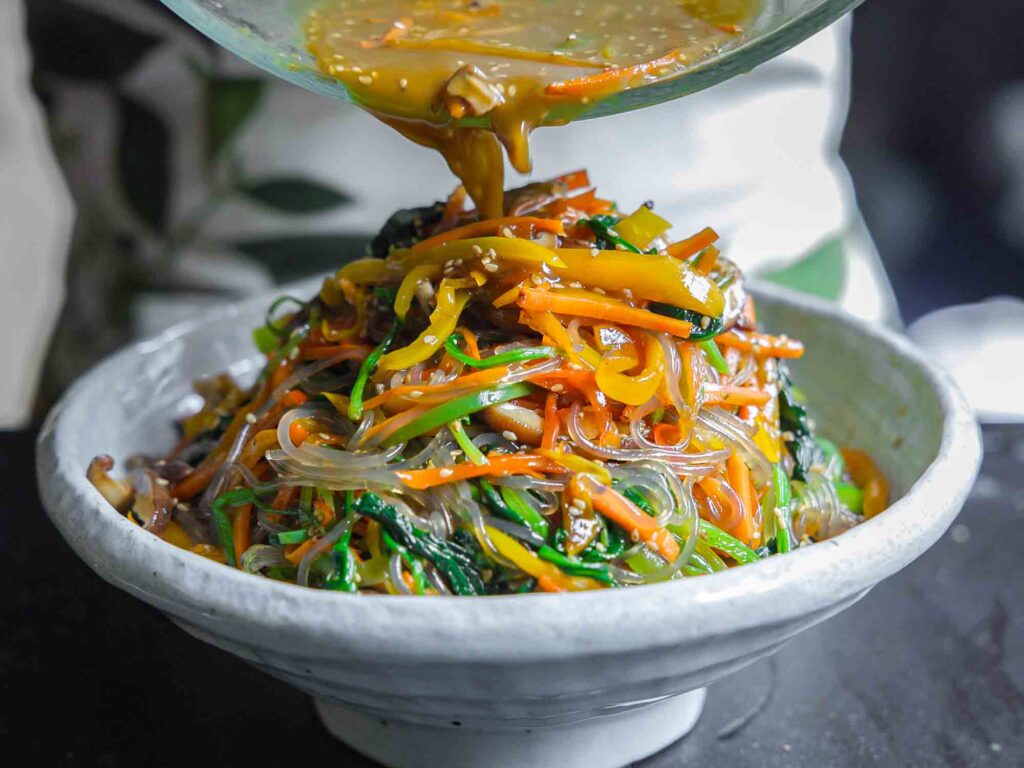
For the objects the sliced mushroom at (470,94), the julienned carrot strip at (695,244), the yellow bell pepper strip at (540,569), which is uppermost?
the sliced mushroom at (470,94)

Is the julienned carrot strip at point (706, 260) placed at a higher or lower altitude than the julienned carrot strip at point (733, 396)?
higher

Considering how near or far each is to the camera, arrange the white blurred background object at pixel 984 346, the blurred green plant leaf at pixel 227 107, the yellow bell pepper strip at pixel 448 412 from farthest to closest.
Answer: the white blurred background object at pixel 984 346
the blurred green plant leaf at pixel 227 107
the yellow bell pepper strip at pixel 448 412

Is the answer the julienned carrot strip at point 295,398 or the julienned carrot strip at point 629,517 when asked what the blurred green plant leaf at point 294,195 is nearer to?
the julienned carrot strip at point 295,398

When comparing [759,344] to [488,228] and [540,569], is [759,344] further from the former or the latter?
[540,569]

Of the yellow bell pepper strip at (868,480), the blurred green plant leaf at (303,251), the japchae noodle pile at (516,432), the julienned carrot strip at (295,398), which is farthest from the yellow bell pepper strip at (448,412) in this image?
the blurred green plant leaf at (303,251)

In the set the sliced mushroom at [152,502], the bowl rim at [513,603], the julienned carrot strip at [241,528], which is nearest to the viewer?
the bowl rim at [513,603]

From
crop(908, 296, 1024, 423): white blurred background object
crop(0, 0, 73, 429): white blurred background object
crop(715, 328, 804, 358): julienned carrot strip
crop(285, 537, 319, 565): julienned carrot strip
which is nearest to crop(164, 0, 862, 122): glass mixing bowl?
crop(715, 328, 804, 358): julienned carrot strip

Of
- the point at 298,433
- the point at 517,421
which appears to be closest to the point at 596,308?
the point at 517,421

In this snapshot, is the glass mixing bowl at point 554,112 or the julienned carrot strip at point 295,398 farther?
the julienned carrot strip at point 295,398
